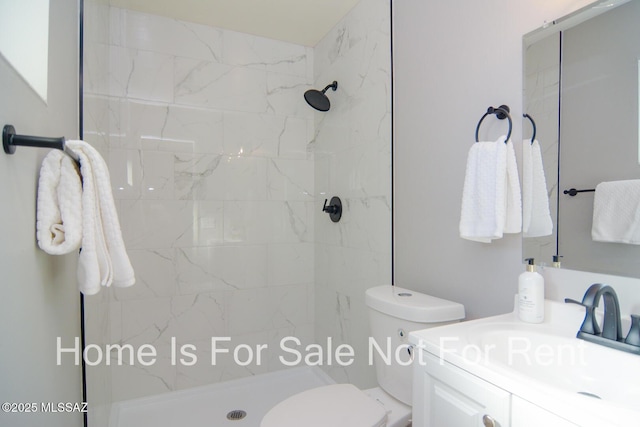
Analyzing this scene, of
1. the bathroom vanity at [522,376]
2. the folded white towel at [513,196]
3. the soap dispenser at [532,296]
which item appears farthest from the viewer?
the folded white towel at [513,196]

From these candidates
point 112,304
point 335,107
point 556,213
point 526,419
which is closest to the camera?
point 526,419

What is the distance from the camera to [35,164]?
2.38 ft

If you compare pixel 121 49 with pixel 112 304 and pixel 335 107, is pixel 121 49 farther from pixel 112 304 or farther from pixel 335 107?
pixel 112 304

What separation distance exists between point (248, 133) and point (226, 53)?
1.82 feet

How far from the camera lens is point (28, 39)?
69 cm

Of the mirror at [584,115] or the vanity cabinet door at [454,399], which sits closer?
the vanity cabinet door at [454,399]

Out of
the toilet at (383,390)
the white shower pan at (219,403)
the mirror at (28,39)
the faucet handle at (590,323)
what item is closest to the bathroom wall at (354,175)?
the white shower pan at (219,403)

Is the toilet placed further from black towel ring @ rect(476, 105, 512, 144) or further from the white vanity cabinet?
black towel ring @ rect(476, 105, 512, 144)

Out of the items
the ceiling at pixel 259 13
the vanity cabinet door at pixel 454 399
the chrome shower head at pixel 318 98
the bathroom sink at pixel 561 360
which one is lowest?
the vanity cabinet door at pixel 454 399

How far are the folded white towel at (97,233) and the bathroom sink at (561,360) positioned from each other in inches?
A: 35.7

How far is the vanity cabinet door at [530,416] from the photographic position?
650 millimetres

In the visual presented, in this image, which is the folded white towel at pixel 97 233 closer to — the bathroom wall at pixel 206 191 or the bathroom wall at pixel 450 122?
the bathroom wall at pixel 450 122

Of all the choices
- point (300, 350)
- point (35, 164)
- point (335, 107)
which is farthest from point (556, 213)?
point (300, 350)

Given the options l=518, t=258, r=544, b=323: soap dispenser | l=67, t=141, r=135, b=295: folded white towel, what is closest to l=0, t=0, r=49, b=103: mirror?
l=67, t=141, r=135, b=295: folded white towel
